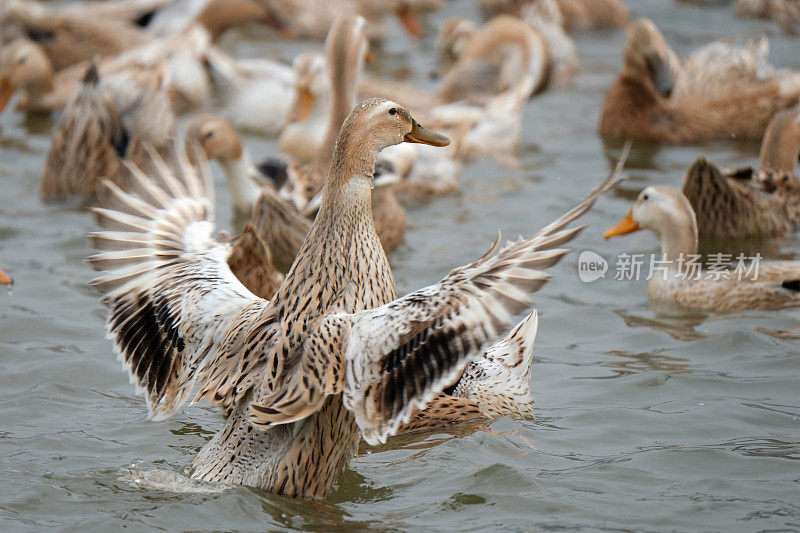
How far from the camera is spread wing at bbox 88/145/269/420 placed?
493cm

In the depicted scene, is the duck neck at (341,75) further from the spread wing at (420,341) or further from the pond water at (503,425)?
the spread wing at (420,341)

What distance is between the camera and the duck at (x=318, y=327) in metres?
4.25

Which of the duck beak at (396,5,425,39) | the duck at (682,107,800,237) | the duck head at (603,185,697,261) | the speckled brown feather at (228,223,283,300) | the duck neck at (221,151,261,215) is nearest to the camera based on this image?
the speckled brown feather at (228,223,283,300)

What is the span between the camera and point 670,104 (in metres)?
10.5

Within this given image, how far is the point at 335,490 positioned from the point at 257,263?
62.3 inches

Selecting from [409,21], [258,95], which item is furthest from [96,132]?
[409,21]

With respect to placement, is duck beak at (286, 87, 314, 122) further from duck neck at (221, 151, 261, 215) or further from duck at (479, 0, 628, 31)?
duck at (479, 0, 628, 31)

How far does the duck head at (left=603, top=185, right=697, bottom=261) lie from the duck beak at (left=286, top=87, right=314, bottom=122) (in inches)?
133

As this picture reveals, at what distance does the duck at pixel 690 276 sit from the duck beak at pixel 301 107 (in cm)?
319

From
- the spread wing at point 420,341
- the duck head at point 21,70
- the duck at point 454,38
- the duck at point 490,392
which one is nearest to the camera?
the spread wing at point 420,341

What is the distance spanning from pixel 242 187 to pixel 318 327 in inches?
170

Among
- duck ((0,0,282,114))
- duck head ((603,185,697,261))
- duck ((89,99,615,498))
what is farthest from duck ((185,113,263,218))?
duck ((89,99,615,498))

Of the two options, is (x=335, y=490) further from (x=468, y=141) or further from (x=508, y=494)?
(x=468, y=141)
